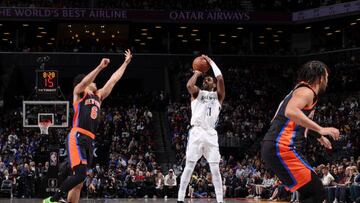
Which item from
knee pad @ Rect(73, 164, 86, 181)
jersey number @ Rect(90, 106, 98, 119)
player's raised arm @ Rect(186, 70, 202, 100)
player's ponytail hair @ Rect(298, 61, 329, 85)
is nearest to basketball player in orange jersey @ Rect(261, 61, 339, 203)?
player's ponytail hair @ Rect(298, 61, 329, 85)

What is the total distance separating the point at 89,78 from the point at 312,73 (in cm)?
356

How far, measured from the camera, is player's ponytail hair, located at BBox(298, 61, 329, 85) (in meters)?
6.59

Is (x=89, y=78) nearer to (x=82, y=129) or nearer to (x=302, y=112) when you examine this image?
(x=82, y=129)

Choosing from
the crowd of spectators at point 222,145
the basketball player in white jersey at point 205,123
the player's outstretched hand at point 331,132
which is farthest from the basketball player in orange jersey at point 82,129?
the crowd of spectators at point 222,145

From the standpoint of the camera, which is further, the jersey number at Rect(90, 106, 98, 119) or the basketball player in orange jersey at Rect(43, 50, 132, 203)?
→ the jersey number at Rect(90, 106, 98, 119)

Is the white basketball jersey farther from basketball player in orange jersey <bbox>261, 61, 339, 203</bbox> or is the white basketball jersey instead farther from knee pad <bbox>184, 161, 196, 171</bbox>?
basketball player in orange jersey <bbox>261, 61, 339, 203</bbox>

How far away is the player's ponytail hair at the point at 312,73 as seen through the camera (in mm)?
6590


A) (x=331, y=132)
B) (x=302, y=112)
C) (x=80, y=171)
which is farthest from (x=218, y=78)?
(x=331, y=132)

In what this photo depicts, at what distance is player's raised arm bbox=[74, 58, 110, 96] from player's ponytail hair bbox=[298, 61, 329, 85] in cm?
327

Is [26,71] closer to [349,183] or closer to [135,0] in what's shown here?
[135,0]

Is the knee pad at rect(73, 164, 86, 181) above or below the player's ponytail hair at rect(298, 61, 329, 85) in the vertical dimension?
below

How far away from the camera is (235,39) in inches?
1778

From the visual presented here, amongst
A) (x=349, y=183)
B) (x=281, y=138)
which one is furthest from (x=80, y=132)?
(x=349, y=183)

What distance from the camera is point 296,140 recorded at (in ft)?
21.7
